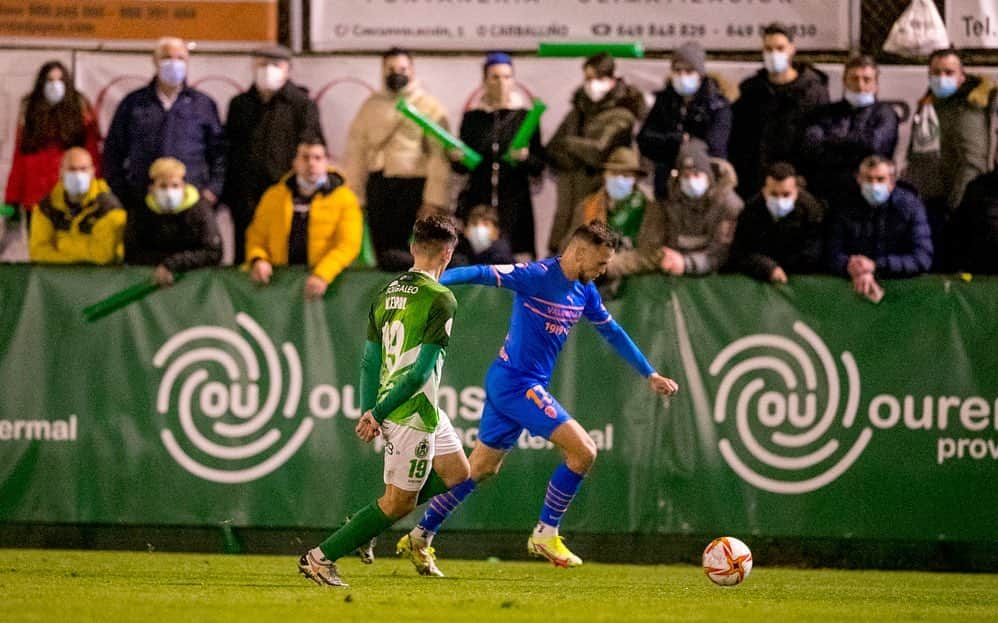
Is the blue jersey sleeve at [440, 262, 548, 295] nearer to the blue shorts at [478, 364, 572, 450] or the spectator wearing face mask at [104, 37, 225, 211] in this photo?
the blue shorts at [478, 364, 572, 450]

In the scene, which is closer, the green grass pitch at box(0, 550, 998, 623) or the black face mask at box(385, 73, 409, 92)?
the green grass pitch at box(0, 550, 998, 623)

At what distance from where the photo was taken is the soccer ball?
10000mm

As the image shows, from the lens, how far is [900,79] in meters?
14.8

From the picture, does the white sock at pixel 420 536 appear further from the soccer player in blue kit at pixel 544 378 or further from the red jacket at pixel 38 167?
the red jacket at pixel 38 167

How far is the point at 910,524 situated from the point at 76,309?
6.36 meters

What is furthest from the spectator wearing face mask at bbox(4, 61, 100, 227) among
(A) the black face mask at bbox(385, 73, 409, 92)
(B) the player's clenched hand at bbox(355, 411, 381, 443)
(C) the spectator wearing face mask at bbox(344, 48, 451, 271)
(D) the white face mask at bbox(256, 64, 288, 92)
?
(B) the player's clenched hand at bbox(355, 411, 381, 443)

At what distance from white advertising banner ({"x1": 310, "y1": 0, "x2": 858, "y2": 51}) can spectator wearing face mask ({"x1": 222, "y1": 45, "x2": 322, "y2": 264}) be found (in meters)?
1.20

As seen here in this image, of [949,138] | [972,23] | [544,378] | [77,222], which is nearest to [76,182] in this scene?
[77,222]

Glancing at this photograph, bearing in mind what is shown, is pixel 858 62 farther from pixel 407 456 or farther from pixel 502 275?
pixel 407 456

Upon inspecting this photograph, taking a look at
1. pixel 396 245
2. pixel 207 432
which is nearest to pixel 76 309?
pixel 207 432

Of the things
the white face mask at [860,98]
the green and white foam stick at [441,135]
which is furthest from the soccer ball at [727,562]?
the green and white foam stick at [441,135]

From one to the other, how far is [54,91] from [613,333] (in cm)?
594

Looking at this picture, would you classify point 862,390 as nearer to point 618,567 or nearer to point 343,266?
point 618,567

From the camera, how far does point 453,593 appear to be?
9.37m
